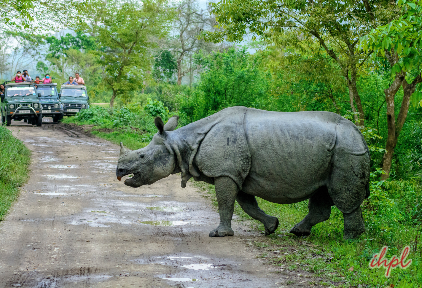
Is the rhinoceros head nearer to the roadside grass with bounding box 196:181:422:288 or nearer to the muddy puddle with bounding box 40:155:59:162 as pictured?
the roadside grass with bounding box 196:181:422:288

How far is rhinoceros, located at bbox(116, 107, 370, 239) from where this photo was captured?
285 inches

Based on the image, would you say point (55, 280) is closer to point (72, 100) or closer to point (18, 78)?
point (18, 78)

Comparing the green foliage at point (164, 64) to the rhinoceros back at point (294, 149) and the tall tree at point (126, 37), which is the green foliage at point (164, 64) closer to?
the tall tree at point (126, 37)

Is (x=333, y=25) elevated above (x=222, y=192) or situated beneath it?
elevated above

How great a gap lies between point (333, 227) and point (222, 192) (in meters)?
2.04

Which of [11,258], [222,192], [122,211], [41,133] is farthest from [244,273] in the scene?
[41,133]

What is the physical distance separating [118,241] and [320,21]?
26.7 ft

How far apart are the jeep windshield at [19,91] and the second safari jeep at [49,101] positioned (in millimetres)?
1003

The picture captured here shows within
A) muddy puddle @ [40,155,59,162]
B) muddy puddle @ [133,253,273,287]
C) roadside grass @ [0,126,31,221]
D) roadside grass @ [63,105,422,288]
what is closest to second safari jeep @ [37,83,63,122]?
roadside grass @ [0,126,31,221]

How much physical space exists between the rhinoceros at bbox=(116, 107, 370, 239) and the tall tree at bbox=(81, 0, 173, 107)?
27045 millimetres

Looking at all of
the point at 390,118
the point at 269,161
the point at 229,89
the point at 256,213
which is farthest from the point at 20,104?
the point at 269,161

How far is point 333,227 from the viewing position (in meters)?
8.41

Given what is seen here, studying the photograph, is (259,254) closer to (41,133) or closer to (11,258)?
(11,258)

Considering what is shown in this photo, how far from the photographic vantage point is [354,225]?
24.2 ft
